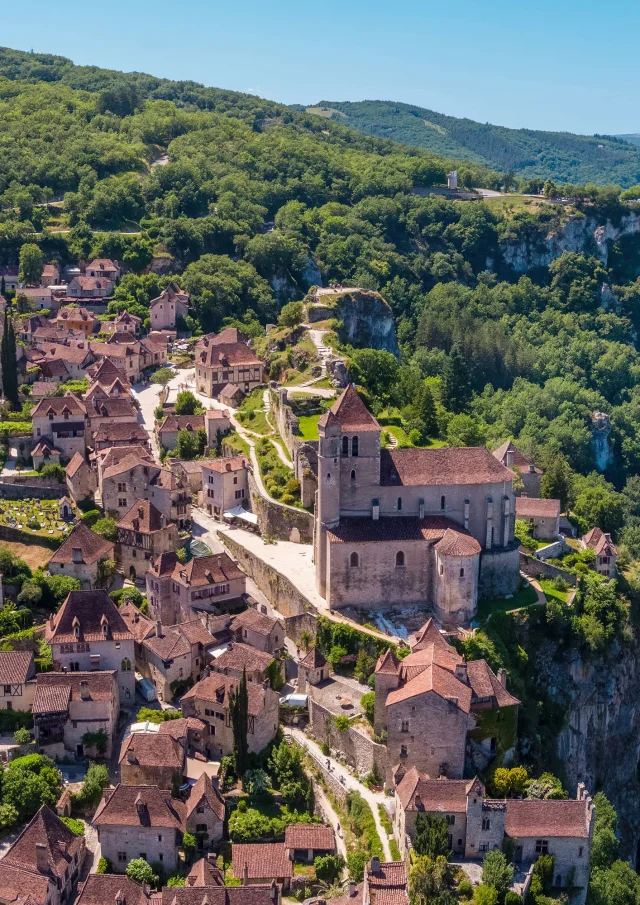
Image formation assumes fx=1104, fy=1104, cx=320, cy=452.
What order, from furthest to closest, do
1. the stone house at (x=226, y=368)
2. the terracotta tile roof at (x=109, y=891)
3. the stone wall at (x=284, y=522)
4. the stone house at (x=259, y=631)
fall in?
the stone house at (x=226, y=368) < the stone wall at (x=284, y=522) < the stone house at (x=259, y=631) < the terracotta tile roof at (x=109, y=891)

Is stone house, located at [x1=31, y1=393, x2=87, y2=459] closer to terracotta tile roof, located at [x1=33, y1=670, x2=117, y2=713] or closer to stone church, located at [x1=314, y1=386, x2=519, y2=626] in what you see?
stone church, located at [x1=314, y1=386, x2=519, y2=626]

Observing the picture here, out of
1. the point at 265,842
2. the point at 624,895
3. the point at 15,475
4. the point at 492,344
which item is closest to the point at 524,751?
the point at 624,895

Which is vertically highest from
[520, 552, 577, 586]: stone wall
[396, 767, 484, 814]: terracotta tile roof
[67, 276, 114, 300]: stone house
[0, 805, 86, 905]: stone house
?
[67, 276, 114, 300]: stone house

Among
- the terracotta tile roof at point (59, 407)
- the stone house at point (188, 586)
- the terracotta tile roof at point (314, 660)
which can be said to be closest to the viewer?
the terracotta tile roof at point (314, 660)

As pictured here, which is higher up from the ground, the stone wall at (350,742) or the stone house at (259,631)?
the stone house at (259,631)

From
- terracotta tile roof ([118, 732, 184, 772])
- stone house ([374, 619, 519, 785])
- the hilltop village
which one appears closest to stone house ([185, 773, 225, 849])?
the hilltop village

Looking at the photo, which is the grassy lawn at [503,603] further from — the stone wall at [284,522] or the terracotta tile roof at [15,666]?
the terracotta tile roof at [15,666]

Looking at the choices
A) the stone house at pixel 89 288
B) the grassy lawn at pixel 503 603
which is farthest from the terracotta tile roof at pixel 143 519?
the stone house at pixel 89 288

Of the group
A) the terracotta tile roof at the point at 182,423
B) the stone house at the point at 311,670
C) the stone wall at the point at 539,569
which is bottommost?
the stone house at the point at 311,670
